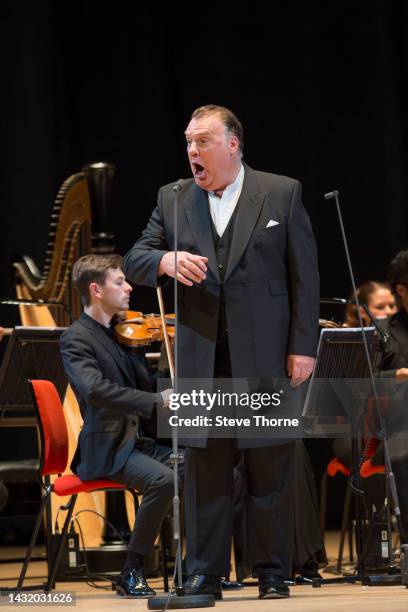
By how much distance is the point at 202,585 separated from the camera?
3.46m

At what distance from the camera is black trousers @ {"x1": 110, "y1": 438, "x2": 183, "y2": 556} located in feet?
13.4

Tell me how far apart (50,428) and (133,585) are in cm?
65

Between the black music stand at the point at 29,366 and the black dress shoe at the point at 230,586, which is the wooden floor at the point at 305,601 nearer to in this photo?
the black dress shoe at the point at 230,586

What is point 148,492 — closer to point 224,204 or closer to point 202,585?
point 202,585

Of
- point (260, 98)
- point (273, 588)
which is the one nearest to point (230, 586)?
point (273, 588)

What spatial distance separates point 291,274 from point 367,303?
7.41 feet

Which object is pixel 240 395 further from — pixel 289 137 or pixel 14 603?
pixel 289 137

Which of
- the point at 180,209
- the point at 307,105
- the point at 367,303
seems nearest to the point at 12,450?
the point at 367,303

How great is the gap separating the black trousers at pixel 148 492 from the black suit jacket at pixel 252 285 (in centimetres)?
72

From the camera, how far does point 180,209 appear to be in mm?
3648

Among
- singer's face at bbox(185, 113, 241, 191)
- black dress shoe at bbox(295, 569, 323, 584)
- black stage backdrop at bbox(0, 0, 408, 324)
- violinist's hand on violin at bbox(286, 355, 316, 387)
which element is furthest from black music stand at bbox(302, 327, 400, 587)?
black stage backdrop at bbox(0, 0, 408, 324)

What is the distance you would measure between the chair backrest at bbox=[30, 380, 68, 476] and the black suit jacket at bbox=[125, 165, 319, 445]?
0.81 m

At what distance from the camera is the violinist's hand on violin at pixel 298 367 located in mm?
3541

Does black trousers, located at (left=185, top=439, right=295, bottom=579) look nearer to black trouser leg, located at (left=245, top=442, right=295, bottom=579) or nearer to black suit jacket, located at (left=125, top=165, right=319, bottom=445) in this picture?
black trouser leg, located at (left=245, top=442, right=295, bottom=579)
